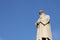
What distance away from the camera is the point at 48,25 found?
2069cm

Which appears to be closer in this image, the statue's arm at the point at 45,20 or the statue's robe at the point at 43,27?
the statue's robe at the point at 43,27

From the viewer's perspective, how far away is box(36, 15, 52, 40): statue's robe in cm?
1989

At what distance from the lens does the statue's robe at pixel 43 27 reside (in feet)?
65.3

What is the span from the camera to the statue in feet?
65.0

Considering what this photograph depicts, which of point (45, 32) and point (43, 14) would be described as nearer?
point (45, 32)

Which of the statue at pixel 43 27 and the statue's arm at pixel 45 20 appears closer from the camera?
the statue at pixel 43 27

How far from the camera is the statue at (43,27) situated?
19812 millimetres

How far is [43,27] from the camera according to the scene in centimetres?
2048

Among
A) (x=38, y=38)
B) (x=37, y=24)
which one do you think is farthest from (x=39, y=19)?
(x=38, y=38)

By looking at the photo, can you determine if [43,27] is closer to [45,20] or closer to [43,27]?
[43,27]

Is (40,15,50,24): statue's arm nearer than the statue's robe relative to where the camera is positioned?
No

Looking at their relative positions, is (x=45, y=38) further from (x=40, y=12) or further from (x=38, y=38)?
(x=40, y=12)

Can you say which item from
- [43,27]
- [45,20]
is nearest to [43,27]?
[43,27]

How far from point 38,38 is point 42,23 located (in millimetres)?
1470
